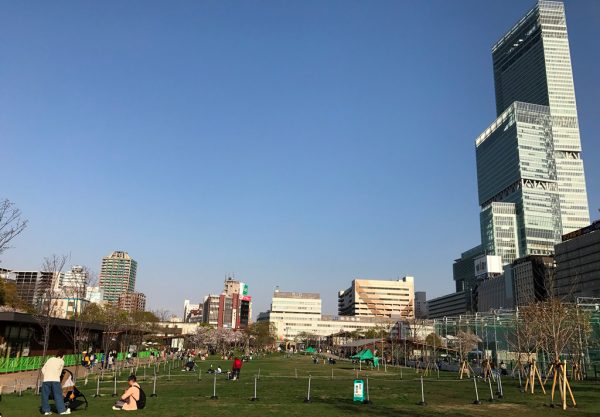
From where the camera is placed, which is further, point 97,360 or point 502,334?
point 502,334

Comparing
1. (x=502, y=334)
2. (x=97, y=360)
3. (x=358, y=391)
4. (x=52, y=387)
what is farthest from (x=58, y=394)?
(x=502, y=334)

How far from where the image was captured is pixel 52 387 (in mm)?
17203

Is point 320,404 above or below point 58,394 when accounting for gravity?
below

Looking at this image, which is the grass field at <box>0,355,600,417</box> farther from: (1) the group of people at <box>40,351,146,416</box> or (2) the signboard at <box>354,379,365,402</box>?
(1) the group of people at <box>40,351,146,416</box>

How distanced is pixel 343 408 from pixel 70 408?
1094 centimetres

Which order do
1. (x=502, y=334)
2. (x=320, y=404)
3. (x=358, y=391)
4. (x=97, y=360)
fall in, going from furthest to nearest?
(x=502, y=334) → (x=97, y=360) → (x=358, y=391) → (x=320, y=404)

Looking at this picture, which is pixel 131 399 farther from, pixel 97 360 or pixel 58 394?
pixel 97 360

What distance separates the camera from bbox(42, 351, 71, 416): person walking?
55.8 ft

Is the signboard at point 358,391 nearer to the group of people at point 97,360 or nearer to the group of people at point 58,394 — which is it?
the group of people at point 58,394

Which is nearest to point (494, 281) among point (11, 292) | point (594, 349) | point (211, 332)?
point (211, 332)

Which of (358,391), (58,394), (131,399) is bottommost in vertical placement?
(131,399)

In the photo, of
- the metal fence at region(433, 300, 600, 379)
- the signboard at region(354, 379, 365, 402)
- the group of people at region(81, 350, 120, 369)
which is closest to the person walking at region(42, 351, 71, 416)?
the signboard at region(354, 379, 365, 402)

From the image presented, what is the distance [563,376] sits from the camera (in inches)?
840

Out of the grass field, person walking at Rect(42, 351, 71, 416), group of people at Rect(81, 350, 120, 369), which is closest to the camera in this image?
person walking at Rect(42, 351, 71, 416)
